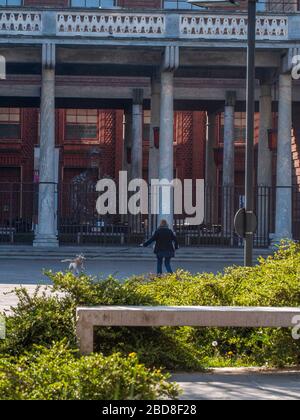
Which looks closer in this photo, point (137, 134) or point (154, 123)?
point (154, 123)

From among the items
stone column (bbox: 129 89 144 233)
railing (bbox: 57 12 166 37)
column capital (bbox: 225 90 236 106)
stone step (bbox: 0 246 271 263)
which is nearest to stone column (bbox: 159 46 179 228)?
railing (bbox: 57 12 166 37)

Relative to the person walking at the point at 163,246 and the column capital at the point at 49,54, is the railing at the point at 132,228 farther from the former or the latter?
the person walking at the point at 163,246

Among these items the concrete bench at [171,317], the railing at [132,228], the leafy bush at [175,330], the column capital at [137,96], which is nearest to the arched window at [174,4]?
the column capital at [137,96]

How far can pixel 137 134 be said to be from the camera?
3925cm

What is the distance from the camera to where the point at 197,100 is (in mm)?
40688

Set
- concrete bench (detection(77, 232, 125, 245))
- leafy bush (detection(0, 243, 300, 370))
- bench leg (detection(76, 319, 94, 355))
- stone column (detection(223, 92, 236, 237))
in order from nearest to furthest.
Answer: bench leg (detection(76, 319, 94, 355)) → leafy bush (detection(0, 243, 300, 370)) → concrete bench (detection(77, 232, 125, 245)) → stone column (detection(223, 92, 236, 237))

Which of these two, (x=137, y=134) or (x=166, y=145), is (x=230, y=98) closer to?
(x=137, y=134)

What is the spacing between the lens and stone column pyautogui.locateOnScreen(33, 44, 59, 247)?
31969 mm

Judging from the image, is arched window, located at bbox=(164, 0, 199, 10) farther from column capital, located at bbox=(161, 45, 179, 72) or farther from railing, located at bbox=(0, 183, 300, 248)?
column capital, located at bbox=(161, 45, 179, 72)

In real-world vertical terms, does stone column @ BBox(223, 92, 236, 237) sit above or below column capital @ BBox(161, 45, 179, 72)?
below

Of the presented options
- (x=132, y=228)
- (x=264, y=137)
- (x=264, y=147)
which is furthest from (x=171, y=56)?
(x=132, y=228)

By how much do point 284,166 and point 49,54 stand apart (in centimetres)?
895
